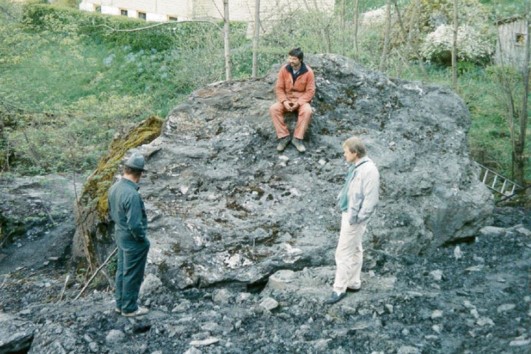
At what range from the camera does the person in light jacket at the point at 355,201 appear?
18.6ft

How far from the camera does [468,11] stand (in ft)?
57.6

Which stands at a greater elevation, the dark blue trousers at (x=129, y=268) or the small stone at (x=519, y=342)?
the dark blue trousers at (x=129, y=268)

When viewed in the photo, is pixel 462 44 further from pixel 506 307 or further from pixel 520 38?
pixel 506 307

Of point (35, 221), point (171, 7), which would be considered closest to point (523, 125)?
point (35, 221)

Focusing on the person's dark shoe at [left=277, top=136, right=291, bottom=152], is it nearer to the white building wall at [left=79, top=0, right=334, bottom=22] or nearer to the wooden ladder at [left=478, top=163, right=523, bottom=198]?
the wooden ladder at [left=478, top=163, right=523, bottom=198]

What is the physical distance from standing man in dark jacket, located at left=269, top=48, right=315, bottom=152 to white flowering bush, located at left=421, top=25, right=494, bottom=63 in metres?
12.0

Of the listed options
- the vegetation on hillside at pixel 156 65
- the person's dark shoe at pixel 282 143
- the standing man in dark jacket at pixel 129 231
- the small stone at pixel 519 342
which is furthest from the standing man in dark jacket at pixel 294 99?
the vegetation on hillside at pixel 156 65

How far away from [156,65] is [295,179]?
63.8 ft

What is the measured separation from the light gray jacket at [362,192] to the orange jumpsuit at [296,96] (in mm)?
2740

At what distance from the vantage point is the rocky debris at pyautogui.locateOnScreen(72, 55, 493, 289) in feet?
23.4

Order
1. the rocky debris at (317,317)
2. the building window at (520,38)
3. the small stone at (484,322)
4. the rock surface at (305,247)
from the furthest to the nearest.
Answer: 1. the building window at (520,38)
2. the small stone at (484,322)
3. the rock surface at (305,247)
4. the rocky debris at (317,317)

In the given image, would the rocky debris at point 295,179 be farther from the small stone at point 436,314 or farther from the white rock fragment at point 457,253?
the small stone at point 436,314

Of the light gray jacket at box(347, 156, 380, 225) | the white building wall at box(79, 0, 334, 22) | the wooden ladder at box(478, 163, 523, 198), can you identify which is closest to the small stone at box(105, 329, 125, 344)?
the light gray jacket at box(347, 156, 380, 225)

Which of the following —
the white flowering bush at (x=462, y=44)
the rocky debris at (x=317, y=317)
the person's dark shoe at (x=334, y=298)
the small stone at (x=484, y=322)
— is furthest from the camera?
the white flowering bush at (x=462, y=44)
